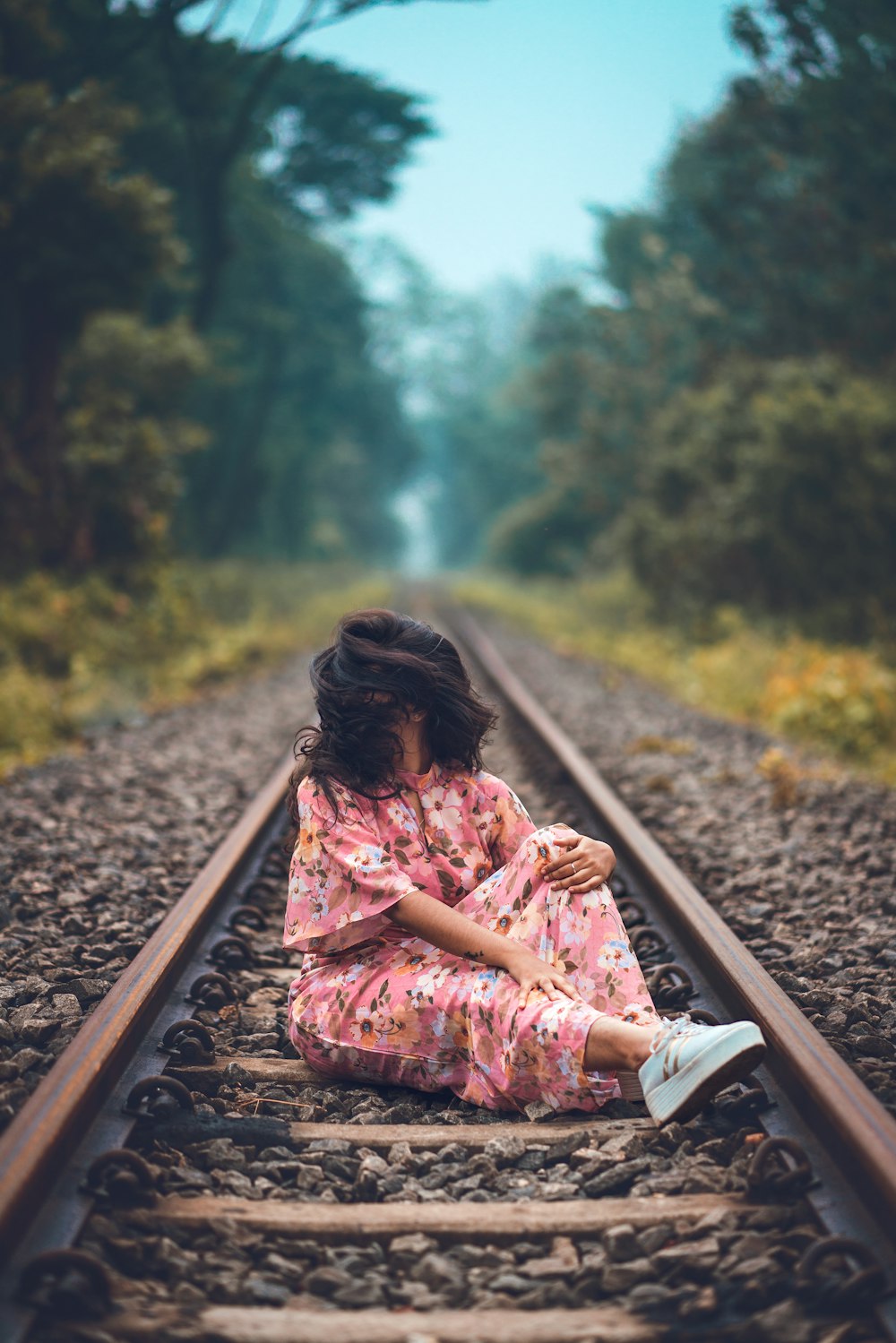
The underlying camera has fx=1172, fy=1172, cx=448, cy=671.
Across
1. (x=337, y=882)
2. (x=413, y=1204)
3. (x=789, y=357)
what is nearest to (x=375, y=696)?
(x=337, y=882)

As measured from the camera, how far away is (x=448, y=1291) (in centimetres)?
201

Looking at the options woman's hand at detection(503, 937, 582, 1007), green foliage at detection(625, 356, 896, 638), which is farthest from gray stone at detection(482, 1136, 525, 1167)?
green foliage at detection(625, 356, 896, 638)

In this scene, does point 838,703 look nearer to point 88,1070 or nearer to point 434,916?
point 434,916

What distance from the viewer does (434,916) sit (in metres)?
2.76

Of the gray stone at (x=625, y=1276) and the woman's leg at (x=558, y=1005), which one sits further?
the woman's leg at (x=558, y=1005)

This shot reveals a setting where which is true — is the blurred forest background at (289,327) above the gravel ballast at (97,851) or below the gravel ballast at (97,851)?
above

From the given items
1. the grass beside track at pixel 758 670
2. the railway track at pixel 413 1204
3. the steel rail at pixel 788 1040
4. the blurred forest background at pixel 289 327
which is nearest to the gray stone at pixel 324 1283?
the railway track at pixel 413 1204

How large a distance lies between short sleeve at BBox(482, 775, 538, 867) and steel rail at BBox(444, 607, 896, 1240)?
678 mm

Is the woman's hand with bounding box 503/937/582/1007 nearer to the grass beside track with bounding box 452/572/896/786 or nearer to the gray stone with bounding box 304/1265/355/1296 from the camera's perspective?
the gray stone with bounding box 304/1265/355/1296

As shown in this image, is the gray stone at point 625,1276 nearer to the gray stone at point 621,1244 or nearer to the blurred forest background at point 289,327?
the gray stone at point 621,1244

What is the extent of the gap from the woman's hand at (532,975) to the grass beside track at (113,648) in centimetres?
497

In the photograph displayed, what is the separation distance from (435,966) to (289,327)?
83.3 ft

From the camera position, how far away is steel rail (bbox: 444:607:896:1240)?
213 cm

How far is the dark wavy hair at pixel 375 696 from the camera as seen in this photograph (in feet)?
9.43
